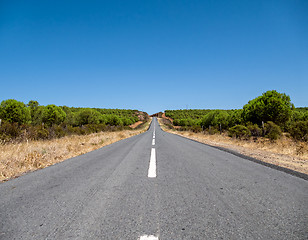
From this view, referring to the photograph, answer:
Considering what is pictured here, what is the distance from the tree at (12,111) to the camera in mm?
33750

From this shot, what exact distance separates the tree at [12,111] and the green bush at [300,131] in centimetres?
4322

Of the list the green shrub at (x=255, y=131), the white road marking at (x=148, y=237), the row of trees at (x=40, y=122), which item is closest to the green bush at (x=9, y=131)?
the row of trees at (x=40, y=122)

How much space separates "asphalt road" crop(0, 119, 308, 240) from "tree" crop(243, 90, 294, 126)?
23.0 metres

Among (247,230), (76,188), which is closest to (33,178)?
(76,188)

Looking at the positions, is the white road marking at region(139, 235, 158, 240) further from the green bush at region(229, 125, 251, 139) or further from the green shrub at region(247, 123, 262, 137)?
the green shrub at region(247, 123, 262, 137)

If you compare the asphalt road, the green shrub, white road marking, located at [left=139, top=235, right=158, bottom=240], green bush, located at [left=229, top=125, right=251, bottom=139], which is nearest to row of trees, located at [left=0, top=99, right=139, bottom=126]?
green bush, located at [left=229, top=125, right=251, bottom=139]

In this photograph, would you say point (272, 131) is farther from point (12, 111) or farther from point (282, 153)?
point (12, 111)

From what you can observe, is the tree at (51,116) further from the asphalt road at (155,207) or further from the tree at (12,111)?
the asphalt road at (155,207)

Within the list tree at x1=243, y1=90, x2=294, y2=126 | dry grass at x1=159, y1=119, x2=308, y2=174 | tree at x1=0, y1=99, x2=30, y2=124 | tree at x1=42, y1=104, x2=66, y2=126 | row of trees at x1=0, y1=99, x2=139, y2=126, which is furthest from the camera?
tree at x1=42, y1=104, x2=66, y2=126

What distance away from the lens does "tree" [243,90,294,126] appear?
2289 cm

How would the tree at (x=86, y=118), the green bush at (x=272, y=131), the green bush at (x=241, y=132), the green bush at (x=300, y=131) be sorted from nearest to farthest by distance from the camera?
the green bush at (x=300, y=131), the green bush at (x=272, y=131), the green bush at (x=241, y=132), the tree at (x=86, y=118)

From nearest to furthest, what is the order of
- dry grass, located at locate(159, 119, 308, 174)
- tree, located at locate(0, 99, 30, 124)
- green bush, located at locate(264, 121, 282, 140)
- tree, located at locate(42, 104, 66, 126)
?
dry grass, located at locate(159, 119, 308, 174) → green bush, located at locate(264, 121, 282, 140) → tree, located at locate(0, 99, 30, 124) → tree, located at locate(42, 104, 66, 126)

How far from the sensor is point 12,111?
34.2m

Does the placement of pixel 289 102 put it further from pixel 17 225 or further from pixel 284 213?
pixel 17 225
